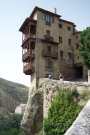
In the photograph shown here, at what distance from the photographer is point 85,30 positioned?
53375 mm

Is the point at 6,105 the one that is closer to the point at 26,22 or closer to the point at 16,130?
the point at 16,130

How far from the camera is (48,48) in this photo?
56.1m

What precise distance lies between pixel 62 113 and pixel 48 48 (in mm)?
20624

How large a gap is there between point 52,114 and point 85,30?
19.9 m

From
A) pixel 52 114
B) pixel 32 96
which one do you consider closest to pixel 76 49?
pixel 32 96

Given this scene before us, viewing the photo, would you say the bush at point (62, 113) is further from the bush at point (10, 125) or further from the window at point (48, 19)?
the window at point (48, 19)

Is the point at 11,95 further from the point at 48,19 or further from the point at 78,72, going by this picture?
the point at 48,19

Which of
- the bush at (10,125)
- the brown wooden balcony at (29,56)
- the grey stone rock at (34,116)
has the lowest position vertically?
the bush at (10,125)

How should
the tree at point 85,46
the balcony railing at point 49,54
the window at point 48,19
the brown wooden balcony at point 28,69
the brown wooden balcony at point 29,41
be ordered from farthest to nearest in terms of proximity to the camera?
the window at point 48,19 → the balcony railing at point 49,54 → the brown wooden balcony at point 29,41 → the brown wooden balcony at point 28,69 → the tree at point 85,46

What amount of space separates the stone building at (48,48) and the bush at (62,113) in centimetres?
1474

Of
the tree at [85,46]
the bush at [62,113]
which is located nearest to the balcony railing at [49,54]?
the tree at [85,46]

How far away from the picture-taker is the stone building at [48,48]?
54.1 m

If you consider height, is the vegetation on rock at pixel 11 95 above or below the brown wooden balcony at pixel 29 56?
below

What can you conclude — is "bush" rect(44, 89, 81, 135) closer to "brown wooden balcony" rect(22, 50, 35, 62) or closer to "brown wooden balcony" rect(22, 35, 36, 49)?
"brown wooden balcony" rect(22, 50, 35, 62)
